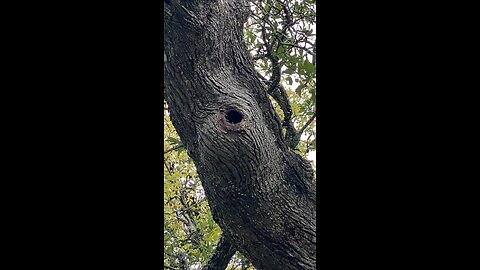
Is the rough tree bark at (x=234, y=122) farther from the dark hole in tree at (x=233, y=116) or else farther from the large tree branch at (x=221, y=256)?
the large tree branch at (x=221, y=256)

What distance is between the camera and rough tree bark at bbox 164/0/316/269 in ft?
5.21

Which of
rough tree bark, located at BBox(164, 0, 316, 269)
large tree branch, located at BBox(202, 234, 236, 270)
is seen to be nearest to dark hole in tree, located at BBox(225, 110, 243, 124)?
rough tree bark, located at BBox(164, 0, 316, 269)

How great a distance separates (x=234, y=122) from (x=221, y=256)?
2.89 feet

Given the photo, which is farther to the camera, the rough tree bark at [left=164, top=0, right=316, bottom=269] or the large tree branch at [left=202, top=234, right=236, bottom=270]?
the large tree branch at [left=202, top=234, right=236, bottom=270]

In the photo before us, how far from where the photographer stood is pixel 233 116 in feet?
5.13

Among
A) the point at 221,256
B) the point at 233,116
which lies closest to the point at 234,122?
the point at 233,116

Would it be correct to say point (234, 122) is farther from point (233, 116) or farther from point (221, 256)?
point (221, 256)

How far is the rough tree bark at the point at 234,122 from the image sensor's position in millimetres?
1587

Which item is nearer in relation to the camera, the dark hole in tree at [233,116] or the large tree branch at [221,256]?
the dark hole in tree at [233,116]

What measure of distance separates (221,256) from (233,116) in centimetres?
88

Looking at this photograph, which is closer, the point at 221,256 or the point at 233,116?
the point at 233,116

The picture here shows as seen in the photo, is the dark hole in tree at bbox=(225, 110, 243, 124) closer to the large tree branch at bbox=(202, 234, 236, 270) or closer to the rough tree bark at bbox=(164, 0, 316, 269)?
the rough tree bark at bbox=(164, 0, 316, 269)

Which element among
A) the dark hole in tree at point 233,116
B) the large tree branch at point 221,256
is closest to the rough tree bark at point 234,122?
the dark hole in tree at point 233,116
